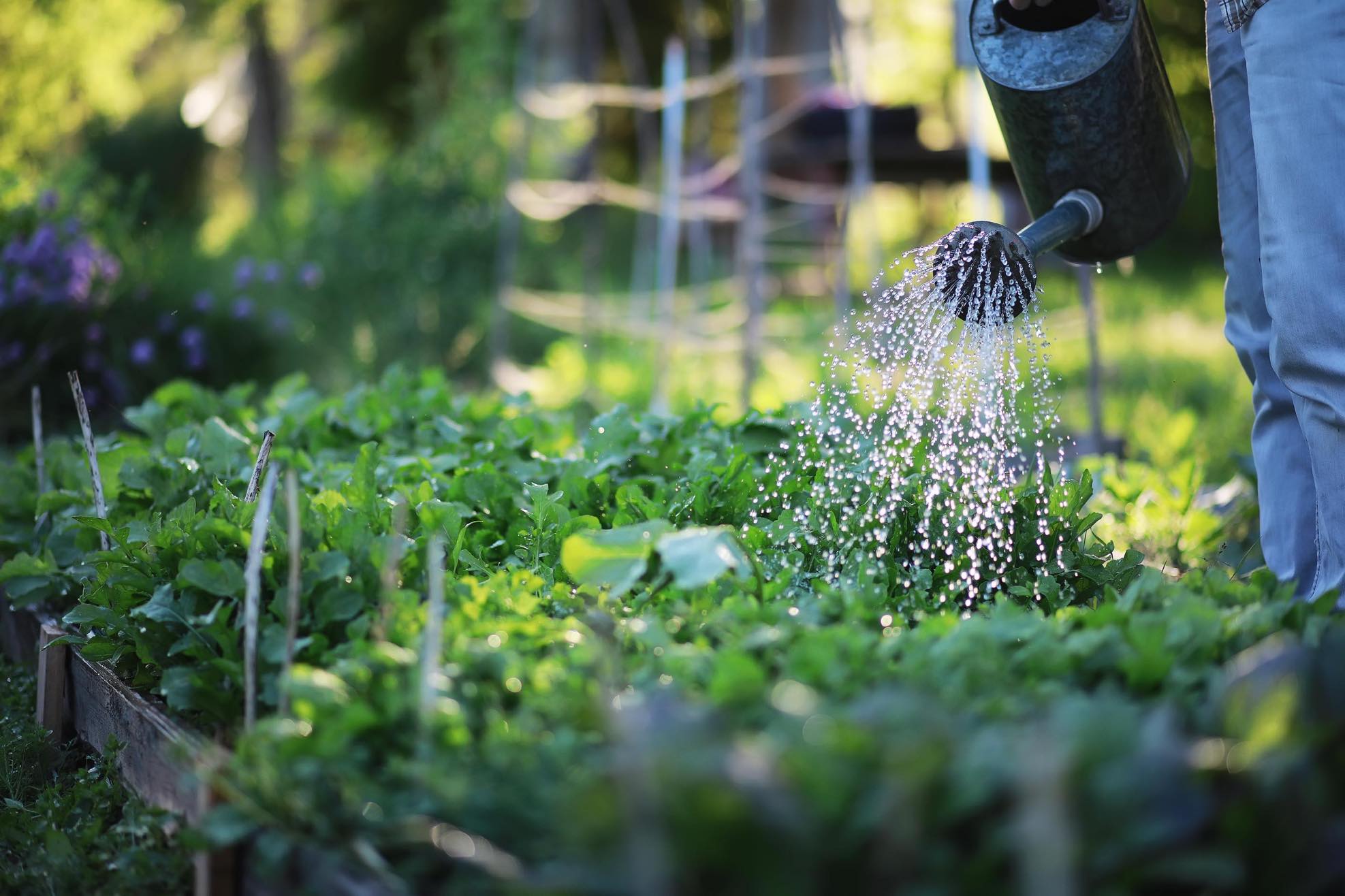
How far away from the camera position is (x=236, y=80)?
760 inches

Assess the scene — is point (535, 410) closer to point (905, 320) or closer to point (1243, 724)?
point (905, 320)

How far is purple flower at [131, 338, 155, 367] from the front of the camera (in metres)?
4.42

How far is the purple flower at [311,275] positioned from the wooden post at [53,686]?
3.56 metres

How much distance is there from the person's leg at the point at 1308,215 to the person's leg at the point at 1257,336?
215mm

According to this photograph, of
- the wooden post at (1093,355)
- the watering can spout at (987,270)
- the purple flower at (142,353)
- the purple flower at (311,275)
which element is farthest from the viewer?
the purple flower at (311,275)

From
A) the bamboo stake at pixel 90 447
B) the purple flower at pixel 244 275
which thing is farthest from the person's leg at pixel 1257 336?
the purple flower at pixel 244 275

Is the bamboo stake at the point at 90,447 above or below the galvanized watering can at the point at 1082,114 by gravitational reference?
below

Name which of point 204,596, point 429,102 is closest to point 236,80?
point 429,102

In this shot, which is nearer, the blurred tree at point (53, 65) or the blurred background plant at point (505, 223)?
the blurred background plant at point (505, 223)

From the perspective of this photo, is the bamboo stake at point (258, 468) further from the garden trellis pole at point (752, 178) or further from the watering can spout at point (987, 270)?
the garden trellis pole at point (752, 178)

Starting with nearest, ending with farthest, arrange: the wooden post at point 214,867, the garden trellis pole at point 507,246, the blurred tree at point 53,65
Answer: the wooden post at point 214,867 < the garden trellis pole at point 507,246 < the blurred tree at point 53,65

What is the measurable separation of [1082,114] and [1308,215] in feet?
1.54

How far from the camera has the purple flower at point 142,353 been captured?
14.5 feet

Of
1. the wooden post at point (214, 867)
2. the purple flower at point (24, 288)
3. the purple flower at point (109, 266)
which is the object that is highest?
the purple flower at point (24, 288)
